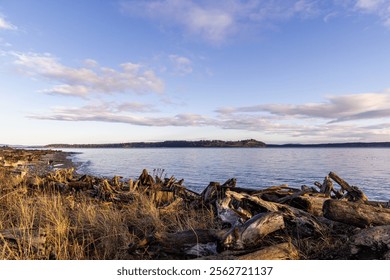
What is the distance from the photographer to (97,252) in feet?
16.3

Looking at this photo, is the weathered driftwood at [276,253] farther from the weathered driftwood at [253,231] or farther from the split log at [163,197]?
the split log at [163,197]

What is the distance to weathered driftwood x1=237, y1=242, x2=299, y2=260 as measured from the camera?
4109 mm

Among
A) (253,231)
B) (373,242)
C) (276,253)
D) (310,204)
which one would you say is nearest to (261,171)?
(310,204)

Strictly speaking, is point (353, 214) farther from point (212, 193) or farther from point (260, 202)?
point (212, 193)

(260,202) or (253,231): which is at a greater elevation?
(260,202)

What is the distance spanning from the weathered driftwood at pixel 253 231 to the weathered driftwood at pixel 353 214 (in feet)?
2.73

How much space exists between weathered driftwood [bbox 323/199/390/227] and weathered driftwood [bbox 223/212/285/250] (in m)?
Result: 0.83

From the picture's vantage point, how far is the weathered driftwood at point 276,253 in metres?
4.11

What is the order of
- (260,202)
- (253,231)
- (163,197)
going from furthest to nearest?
1. (163,197)
2. (260,202)
3. (253,231)

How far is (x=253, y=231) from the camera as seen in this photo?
15.1ft

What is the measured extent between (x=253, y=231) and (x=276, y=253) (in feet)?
1.67

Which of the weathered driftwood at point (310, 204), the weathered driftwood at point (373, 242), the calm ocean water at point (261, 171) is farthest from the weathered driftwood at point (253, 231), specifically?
the calm ocean water at point (261, 171)
